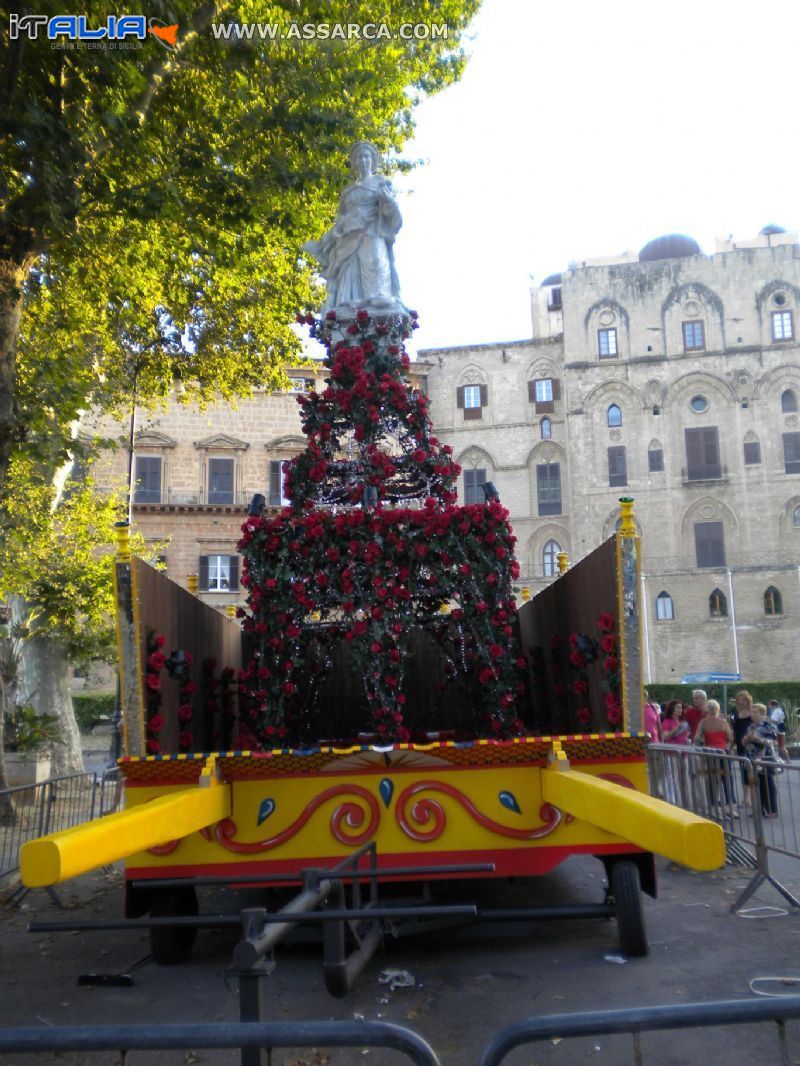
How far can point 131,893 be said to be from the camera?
625 centimetres

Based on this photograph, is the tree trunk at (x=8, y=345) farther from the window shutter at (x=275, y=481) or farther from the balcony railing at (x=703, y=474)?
the balcony railing at (x=703, y=474)

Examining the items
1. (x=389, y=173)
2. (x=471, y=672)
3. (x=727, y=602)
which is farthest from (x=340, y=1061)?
(x=727, y=602)

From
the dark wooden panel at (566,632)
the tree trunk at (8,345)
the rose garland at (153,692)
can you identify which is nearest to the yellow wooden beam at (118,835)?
the rose garland at (153,692)

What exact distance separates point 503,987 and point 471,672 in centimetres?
222

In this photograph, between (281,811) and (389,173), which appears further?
(389,173)

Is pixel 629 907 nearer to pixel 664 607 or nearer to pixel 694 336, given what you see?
pixel 664 607

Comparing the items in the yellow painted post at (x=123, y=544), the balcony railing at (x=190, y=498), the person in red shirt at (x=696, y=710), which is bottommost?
the person in red shirt at (x=696, y=710)

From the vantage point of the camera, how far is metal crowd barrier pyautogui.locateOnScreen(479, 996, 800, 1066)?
7.35ft

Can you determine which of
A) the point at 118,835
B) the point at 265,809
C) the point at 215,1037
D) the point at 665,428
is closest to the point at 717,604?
the point at 665,428

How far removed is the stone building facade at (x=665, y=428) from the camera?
4650cm

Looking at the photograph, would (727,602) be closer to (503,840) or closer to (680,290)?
(680,290)

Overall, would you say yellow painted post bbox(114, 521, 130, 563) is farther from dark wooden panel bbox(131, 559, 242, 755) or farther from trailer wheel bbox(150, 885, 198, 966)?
trailer wheel bbox(150, 885, 198, 966)

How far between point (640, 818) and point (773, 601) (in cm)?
4449

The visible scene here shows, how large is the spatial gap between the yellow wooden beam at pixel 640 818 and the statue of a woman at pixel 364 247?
4.88 m
